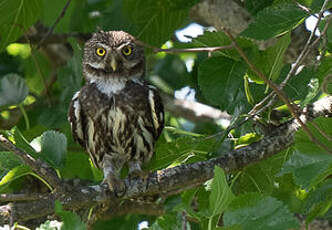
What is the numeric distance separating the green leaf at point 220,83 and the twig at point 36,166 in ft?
3.74

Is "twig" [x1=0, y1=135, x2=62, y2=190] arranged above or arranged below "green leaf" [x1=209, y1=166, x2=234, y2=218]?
below

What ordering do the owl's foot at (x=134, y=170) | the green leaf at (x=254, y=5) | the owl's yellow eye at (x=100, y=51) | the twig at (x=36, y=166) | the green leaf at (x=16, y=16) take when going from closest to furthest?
the twig at (x=36, y=166) < the green leaf at (x=254, y=5) < the owl's foot at (x=134, y=170) < the green leaf at (x=16, y=16) < the owl's yellow eye at (x=100, y=51)

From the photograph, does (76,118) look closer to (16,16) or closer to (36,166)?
(16,16)

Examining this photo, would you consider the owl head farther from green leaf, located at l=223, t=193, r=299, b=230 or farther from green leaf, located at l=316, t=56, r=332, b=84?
green leaf, located at l=223, t=193, r=299, b=230

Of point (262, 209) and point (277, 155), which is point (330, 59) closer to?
point (277, 155)

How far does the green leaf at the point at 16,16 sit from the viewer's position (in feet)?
14.4

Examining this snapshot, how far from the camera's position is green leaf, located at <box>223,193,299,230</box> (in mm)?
2654

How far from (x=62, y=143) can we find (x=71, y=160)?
1504mm

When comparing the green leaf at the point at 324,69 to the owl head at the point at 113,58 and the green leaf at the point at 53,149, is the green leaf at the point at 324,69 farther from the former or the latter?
the owl head at the point at 113,58

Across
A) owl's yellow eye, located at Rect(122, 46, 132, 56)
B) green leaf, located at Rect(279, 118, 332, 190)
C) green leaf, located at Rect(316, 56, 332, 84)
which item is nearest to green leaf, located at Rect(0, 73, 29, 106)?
owl's yellow eye, located at Rect(122, 46, 132, 56)

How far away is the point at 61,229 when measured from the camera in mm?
2588

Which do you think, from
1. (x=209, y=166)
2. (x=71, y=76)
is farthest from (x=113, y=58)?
(x=209, y=166)

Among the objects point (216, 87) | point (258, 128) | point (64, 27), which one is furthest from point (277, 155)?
point (64, 27)

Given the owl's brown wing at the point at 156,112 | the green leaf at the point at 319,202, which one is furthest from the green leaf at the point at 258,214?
the owl's brown wing at the point at 156,112
